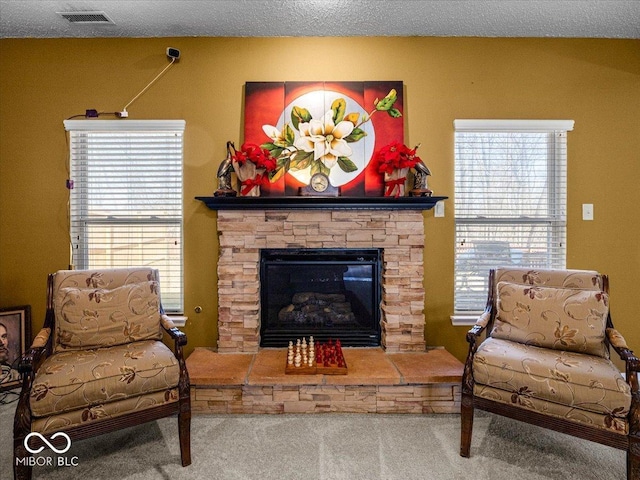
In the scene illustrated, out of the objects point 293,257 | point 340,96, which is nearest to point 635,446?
point 293,257

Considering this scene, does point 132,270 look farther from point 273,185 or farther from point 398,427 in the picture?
point 398,427

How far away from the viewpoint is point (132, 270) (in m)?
2.28

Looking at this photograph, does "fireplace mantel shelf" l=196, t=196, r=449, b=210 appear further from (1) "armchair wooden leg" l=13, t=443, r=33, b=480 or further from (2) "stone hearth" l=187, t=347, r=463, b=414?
(1) "armchair wooden leg" l=13, t=443, r=33, b=480

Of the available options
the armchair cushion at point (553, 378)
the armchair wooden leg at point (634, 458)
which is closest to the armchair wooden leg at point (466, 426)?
the armchair cushion at point (553, 378)

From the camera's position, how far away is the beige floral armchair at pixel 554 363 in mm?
1615

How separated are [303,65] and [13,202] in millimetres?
2668

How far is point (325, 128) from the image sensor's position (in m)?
2.80

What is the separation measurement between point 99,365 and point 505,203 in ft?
9.99

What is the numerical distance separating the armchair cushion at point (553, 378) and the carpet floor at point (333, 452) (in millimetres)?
409

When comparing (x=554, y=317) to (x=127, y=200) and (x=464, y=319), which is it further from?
(x=127, y=200)

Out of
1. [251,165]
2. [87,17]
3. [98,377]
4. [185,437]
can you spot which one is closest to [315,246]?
[251,165]

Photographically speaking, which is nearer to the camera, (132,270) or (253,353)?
(132,270)

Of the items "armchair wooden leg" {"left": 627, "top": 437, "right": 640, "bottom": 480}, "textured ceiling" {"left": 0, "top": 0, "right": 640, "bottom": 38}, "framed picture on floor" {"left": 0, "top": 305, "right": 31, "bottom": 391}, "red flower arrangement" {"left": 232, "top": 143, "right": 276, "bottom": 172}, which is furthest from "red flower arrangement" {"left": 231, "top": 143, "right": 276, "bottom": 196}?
"armchair wooden leg" {"left": 627, "top": 437, "right": 640, "bottom": 480}
